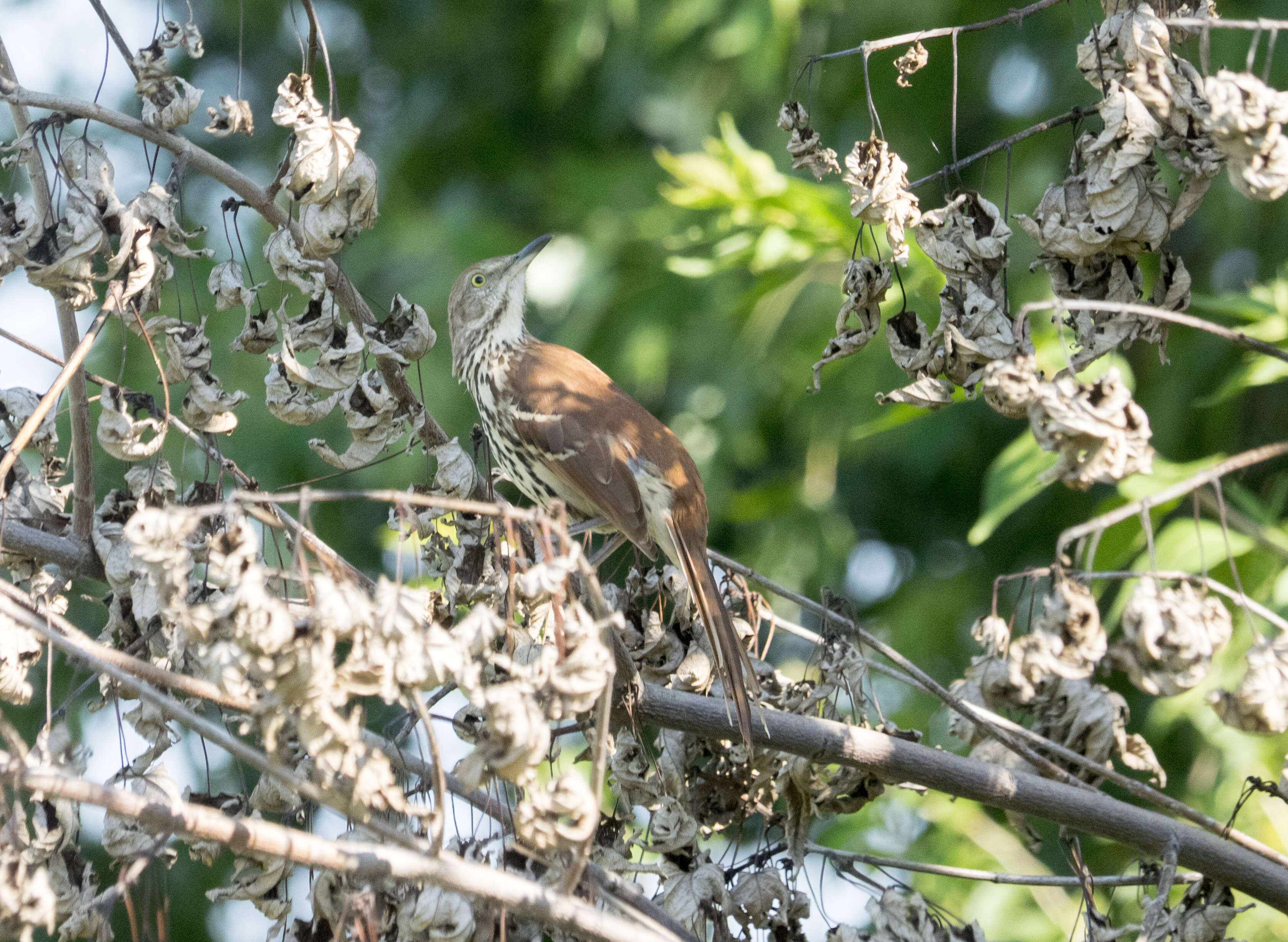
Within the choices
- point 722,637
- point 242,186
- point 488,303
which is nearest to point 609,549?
point 722,637

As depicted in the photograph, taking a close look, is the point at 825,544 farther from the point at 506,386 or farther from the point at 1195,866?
the point at 1195,866

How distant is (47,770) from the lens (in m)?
1.36

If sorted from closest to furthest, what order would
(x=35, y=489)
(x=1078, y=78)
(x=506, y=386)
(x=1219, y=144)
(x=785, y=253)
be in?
(x=1219, y=144), (x=35, y=489), (x=506, y=386), (x=785, y=253), (x=1078, y=78)

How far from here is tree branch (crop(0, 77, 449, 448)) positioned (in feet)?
6.15

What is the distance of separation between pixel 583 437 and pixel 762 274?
1.51m

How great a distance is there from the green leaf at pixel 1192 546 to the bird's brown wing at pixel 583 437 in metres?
1.19

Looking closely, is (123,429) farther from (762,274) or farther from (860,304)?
(762,274)

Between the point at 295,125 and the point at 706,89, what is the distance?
4903 millimetres

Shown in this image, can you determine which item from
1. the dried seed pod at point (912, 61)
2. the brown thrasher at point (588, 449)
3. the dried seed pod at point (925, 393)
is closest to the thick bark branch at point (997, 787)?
the brown thrasher at point (588, 449)

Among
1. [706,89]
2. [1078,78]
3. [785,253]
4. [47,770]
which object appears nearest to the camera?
[47,770]

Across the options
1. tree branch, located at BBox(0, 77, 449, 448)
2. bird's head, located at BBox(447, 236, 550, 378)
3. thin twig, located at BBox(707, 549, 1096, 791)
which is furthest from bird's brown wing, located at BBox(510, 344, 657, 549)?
tree branch, located at BBox(0, 77, 449, 448)

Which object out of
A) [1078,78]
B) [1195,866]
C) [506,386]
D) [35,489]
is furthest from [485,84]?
[1195,866]

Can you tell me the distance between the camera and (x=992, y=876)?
238cm

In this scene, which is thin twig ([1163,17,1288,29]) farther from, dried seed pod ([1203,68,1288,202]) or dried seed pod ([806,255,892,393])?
dried seed pod ([806,255,892,393])
